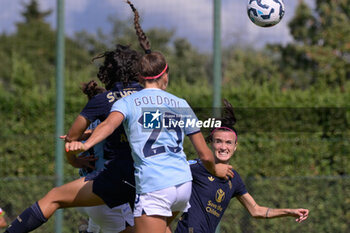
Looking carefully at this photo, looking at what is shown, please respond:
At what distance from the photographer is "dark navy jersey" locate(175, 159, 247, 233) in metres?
4.16

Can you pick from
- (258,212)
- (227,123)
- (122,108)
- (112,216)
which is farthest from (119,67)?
(258,212)

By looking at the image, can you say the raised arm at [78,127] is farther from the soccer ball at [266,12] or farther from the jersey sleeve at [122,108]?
the soccer ball at [266,12]

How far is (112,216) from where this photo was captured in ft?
14.0

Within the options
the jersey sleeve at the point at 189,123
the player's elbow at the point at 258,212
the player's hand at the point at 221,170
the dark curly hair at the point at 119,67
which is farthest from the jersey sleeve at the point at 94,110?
the player's elbow at the point at 258,212

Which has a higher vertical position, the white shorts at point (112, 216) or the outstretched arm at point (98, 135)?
the outstretched arm at point (98, 135)

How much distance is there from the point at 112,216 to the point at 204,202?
28.9 inches

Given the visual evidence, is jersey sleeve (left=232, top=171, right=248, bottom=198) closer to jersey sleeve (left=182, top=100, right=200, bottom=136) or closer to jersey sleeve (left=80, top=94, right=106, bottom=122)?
jersey sleeve (left=182, top=100, right=200, bottom=136)

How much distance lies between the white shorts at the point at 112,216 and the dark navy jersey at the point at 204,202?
1.36ft

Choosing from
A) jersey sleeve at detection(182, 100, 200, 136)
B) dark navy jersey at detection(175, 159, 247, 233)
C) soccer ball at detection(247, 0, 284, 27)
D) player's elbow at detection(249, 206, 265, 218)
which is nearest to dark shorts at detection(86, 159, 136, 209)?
dark navy jersey at detection(175, 159, 247, 233)

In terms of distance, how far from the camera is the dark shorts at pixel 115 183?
12.5 feet

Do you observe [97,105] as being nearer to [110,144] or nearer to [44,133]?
[110,144]

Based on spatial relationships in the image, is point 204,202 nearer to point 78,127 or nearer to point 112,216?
point 112,216

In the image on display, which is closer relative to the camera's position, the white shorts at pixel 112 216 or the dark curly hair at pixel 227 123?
the white shorts at pixel 112 216

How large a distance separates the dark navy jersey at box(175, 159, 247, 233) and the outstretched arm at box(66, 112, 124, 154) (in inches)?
48.8
